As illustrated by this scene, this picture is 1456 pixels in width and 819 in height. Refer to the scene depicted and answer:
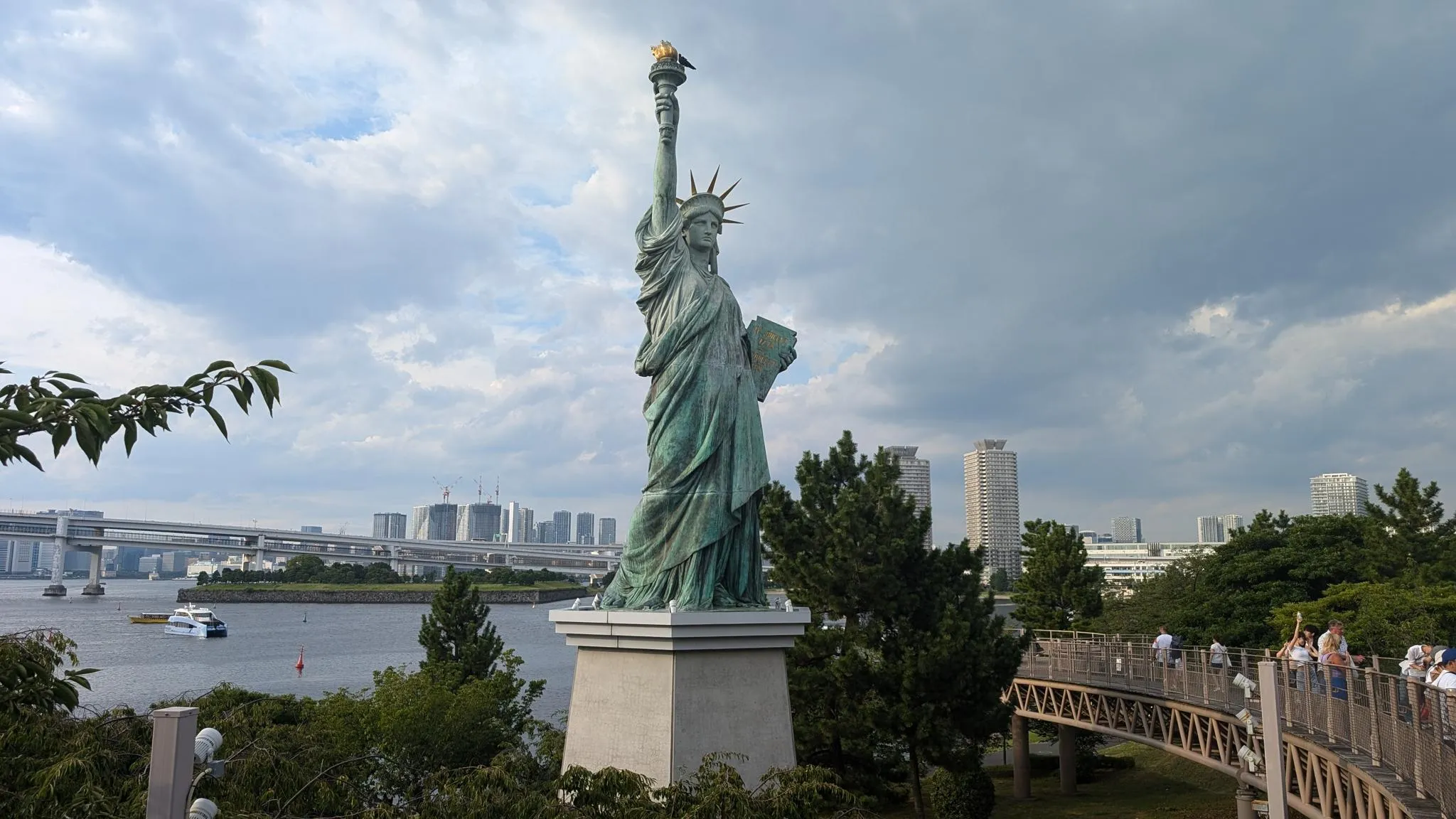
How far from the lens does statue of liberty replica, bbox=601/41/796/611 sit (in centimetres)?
1220

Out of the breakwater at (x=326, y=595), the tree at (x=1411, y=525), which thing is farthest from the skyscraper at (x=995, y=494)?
the tree at (x=1411, y=525)

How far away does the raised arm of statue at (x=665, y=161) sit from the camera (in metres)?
13.0

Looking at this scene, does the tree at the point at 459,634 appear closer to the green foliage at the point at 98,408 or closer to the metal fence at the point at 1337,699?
the metal fence at the point at 1337,699

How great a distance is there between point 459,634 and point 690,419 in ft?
54.7

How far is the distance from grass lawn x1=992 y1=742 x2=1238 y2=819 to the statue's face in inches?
603

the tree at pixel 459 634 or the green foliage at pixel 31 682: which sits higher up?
the green foliage at pixel 31 682

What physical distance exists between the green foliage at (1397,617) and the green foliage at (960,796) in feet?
34.0

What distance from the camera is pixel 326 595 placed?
4065 inches

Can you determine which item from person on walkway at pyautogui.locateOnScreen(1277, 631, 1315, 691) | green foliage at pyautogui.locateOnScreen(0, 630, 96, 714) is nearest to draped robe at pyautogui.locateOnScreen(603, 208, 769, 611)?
person on walkway at pyautogui.locateOnScreen(1277, 631, 1315, 691)

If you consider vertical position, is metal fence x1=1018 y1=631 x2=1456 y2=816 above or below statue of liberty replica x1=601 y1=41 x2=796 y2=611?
below

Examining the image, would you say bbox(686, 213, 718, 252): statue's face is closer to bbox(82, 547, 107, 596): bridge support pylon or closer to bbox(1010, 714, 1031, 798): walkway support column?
bbox(1010, 714, 1031, 798): walkway support column

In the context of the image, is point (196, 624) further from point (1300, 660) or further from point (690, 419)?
point (1300, 660)

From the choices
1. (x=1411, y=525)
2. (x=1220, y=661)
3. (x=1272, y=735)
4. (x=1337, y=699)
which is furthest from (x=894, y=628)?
(x=1411, y=525)

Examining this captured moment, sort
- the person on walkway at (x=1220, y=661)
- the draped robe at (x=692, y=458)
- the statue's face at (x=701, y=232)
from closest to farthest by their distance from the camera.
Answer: the draped robe at (x=692, y=458) < the statue's face at (x=701, y=232) < the person on walkway at (x=1220, y=661)
